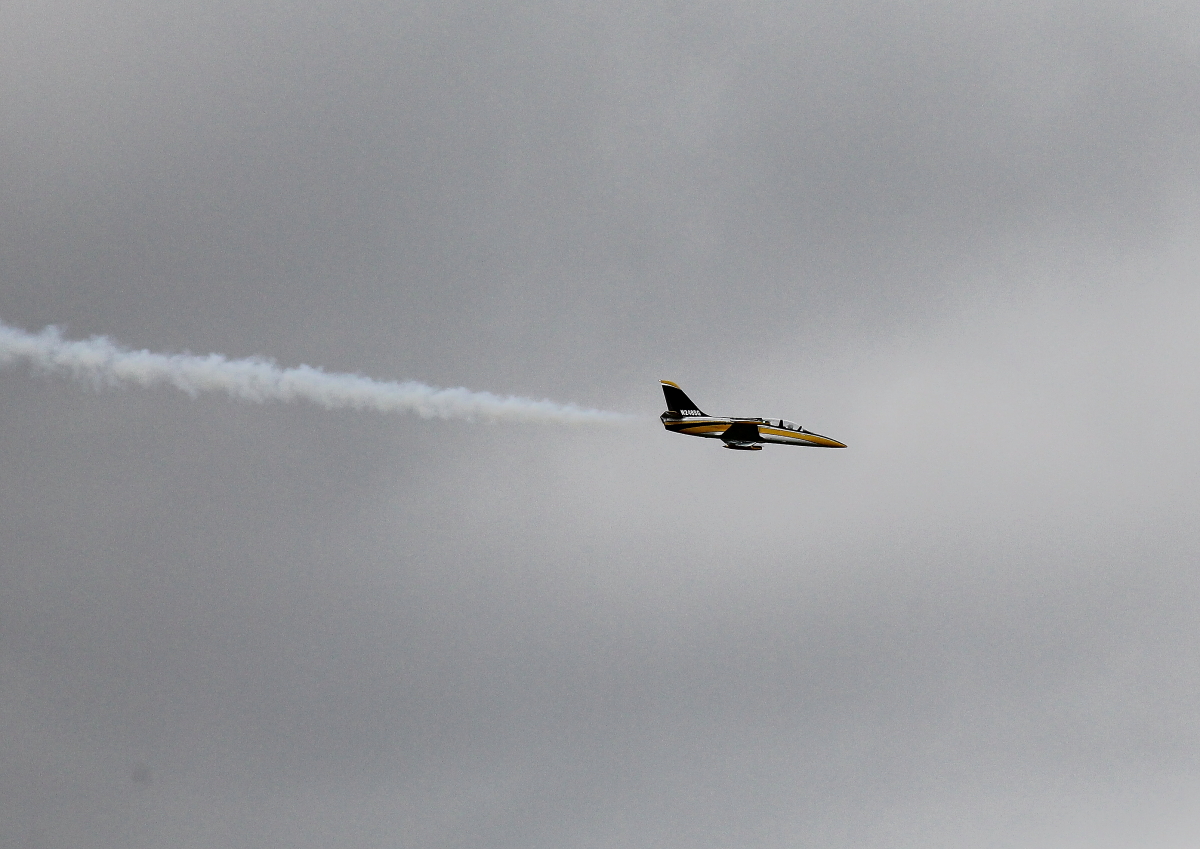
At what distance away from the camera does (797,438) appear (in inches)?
5433

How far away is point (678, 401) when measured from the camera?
135875mm

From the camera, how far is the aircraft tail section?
136 meters

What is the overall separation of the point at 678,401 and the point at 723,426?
11.7 ft

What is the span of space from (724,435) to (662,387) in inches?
218

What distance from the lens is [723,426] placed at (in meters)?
135

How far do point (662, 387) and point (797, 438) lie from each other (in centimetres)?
993

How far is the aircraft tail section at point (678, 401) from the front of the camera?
445 ft

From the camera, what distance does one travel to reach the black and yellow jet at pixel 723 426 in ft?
438

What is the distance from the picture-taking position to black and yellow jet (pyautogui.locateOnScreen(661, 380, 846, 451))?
133625mm
